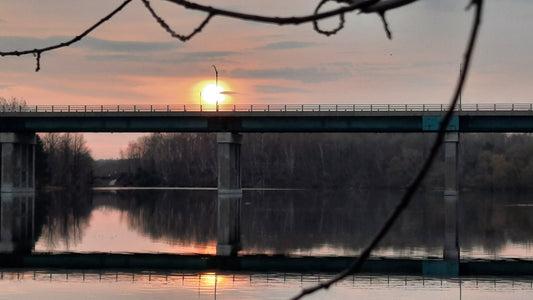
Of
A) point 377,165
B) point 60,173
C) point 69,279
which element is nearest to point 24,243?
point 69,279

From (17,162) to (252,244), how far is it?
2717 inches

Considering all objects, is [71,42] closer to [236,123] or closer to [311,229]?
[311,229]

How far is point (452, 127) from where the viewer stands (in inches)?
3462

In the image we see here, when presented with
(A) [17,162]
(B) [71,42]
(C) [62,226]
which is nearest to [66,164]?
(A) [17,162]

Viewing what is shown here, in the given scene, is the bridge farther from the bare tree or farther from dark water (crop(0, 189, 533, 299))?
the bare tree

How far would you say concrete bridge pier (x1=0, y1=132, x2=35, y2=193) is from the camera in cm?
10138

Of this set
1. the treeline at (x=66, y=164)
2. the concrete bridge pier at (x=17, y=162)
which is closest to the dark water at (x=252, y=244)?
the concrete bridge pier at (x=17, y=162)

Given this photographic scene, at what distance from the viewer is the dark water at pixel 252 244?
82.5ft

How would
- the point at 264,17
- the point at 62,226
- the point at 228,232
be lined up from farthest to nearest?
1. the point at 62,226
2. the point at 228,232
3. the point at 264,17

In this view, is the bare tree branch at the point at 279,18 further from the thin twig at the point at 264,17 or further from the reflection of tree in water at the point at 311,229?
the reflection of tree in water at the point at 311,229

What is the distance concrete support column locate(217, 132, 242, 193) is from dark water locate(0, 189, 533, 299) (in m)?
25.7

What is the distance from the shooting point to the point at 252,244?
41156mm

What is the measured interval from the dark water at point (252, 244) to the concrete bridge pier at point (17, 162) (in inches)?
1300

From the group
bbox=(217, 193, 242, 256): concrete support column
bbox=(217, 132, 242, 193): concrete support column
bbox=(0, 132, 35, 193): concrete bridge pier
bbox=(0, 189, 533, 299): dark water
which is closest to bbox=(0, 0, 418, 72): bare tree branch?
bbox=(0, 189, 533, 299): dark water
